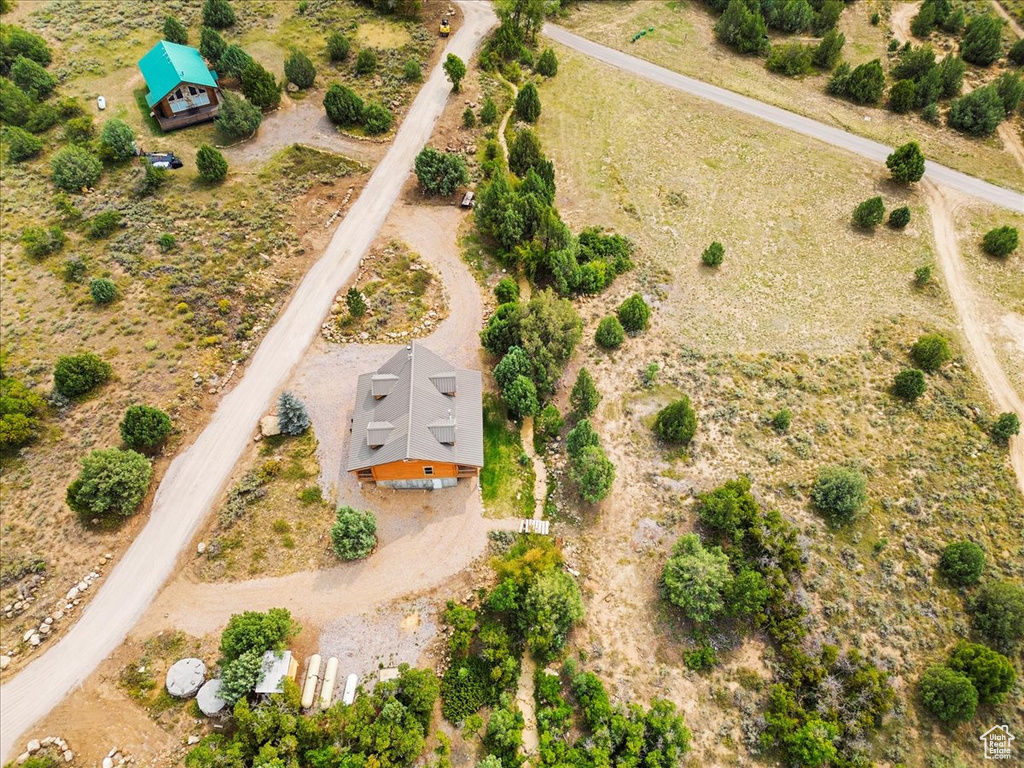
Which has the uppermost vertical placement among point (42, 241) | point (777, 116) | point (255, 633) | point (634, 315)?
point (777, 116)

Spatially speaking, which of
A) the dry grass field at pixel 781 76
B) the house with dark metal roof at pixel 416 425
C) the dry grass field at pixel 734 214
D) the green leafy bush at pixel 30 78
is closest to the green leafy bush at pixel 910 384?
the dry grass field at pixel 734 214

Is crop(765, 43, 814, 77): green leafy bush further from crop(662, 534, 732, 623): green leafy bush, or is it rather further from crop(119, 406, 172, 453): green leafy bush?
crop(119, 406, 172, 453): green leafy bush

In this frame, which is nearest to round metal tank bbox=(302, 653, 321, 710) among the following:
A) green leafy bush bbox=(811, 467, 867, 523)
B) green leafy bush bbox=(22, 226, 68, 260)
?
green leafy bush bbox=(811, 467, 867, 523)

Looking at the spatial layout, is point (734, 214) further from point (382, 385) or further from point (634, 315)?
point (382, 385)

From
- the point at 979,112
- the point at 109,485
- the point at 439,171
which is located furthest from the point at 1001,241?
the point at 109,485

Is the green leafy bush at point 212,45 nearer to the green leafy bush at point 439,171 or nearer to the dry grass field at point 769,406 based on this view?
the green leafy bush at point 439,171
